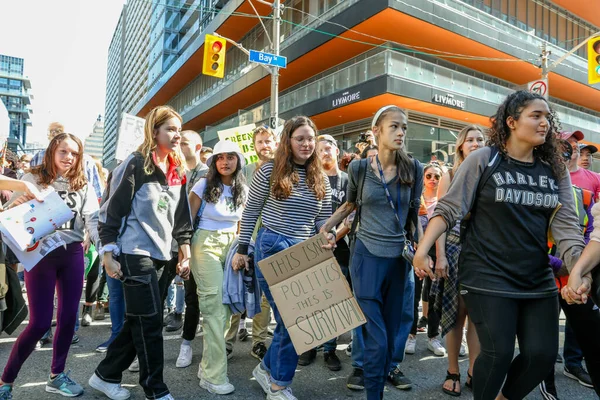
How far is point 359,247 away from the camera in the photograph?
329 cm

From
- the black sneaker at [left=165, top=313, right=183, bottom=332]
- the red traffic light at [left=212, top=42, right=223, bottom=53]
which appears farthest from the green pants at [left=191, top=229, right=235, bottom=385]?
the red traffic light at [left=212, top=42, right=223, bottom=53]

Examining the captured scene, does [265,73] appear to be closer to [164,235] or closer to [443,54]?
[443,54]

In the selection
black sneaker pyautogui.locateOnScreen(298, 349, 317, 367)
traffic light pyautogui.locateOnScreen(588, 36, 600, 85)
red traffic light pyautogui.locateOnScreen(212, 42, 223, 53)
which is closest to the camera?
black sneaker pyautogui.locateOnScreen(298, 349, 317, 367)

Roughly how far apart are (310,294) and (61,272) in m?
2.05

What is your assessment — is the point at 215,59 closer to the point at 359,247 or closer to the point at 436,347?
the point at 436,347

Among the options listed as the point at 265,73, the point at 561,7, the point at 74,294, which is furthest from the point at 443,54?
the point at 74,294

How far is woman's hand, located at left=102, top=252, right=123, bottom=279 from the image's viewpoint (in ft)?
10.1

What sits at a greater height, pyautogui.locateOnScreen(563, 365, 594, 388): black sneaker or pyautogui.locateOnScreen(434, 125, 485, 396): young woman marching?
pyautogui.locateOnScreen(434, 125, 485, 396): young woman marching

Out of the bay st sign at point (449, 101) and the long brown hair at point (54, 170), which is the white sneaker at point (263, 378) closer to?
the long brown hair at point (54, 170)

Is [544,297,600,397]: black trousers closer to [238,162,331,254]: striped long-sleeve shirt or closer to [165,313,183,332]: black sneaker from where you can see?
[238,162,331,254]: striped long-sleeve shirt

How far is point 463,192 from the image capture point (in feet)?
8.66

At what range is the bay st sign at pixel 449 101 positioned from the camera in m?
17.5

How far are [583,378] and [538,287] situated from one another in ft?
7.15

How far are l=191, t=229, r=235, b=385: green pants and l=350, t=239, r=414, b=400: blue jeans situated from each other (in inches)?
47.7
